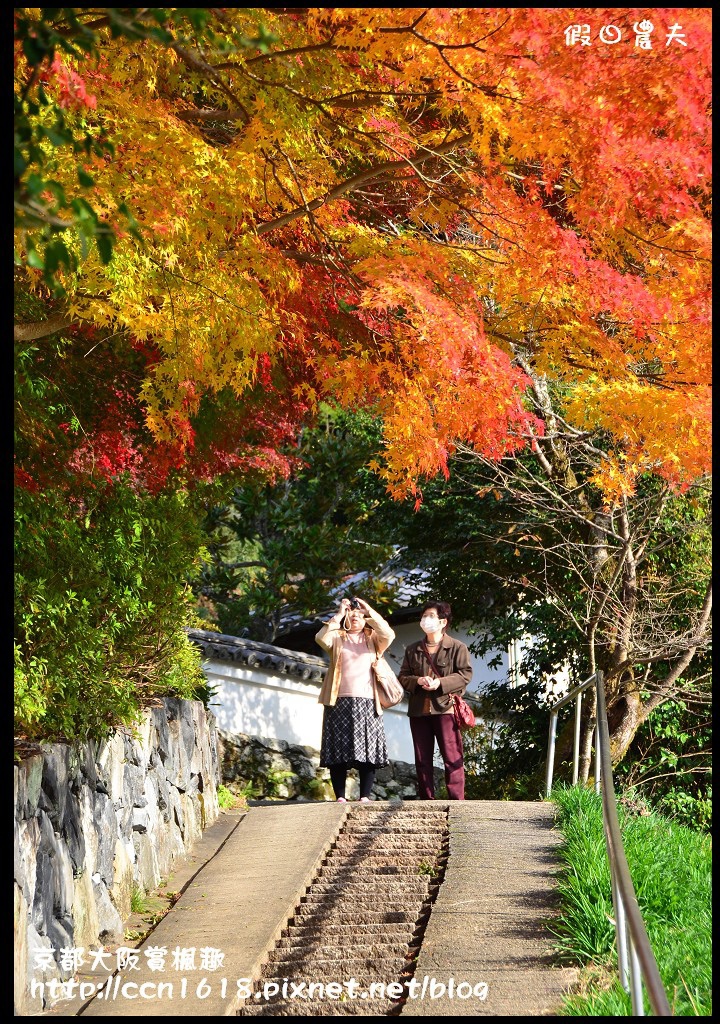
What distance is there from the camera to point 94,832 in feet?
20.1

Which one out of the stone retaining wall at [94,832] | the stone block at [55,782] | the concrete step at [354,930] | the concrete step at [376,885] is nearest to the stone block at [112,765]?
the stone retaining wall at [94,832]

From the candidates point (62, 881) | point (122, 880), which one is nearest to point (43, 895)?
point (62, 881)

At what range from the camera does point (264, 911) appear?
5.94 meters

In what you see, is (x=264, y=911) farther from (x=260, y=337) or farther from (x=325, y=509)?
(x=325, y=509)

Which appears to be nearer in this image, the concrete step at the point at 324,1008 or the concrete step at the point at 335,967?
the concrete step at the point at 324,1008

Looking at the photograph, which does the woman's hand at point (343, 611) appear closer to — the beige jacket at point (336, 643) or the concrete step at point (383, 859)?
the beige jacket at point (336, 643)

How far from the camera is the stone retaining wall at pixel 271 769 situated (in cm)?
1339

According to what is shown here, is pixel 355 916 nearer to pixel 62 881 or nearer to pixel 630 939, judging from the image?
pixel 62 881

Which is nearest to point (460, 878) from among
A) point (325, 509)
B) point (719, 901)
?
point (719, 901)

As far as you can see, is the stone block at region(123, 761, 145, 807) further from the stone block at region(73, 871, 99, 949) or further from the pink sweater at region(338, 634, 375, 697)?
the pink sweater at region(338, 634, 375, 697)

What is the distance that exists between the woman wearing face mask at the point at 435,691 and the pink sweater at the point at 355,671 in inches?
11.8

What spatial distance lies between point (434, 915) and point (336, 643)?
3.41 metres

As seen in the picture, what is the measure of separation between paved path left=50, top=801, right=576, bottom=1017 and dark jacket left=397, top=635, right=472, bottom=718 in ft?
2.75

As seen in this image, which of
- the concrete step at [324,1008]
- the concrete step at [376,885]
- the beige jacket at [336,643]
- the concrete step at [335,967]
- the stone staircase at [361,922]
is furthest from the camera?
the beige jacket at [336,643]
